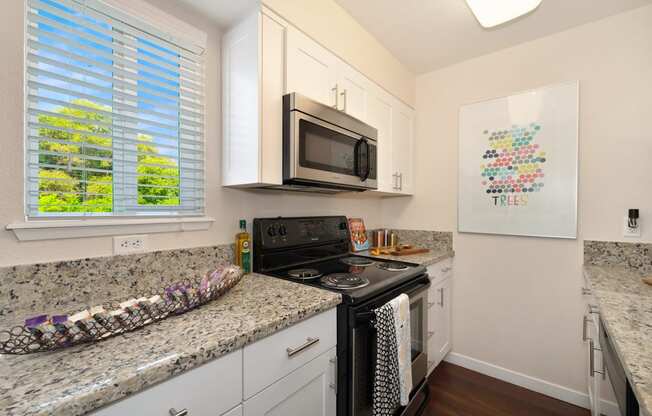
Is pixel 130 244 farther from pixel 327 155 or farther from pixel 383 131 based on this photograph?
pixel 383 131

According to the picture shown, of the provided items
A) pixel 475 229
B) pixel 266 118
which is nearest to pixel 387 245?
pixel 475 229

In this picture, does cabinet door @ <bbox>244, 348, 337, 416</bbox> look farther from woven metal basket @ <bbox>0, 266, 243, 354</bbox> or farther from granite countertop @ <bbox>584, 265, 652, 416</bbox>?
granite countertop @ <bbox>584, 265, 652, 416</bbox>

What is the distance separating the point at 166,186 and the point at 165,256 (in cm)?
32

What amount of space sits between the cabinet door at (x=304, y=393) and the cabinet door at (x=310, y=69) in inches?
48.9

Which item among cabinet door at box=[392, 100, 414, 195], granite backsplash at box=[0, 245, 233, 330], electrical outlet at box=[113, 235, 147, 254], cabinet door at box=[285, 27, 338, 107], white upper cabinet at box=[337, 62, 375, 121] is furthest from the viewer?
cabinet door at box=[392, 100, 414, 195]

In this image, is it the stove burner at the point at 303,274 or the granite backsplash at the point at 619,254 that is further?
the granite backsplash at the point at 619,254

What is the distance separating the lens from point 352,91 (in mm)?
1854

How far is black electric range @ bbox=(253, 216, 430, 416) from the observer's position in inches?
47.8

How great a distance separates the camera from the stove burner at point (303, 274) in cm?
149

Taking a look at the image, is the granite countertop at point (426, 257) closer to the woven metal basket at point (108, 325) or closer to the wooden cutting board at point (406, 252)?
the wooden cutting board at point (406, 252)

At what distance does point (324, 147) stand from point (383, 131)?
2.58 ft

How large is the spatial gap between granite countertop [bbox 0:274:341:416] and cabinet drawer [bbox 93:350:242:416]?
3 cm

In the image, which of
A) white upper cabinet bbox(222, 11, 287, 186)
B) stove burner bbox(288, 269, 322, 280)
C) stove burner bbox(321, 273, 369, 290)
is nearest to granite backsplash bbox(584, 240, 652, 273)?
stove burner bbox(321, 273, 369, 290)

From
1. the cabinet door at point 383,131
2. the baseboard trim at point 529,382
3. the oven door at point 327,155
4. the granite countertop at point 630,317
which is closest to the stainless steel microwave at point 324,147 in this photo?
the oven door at point 327,155
